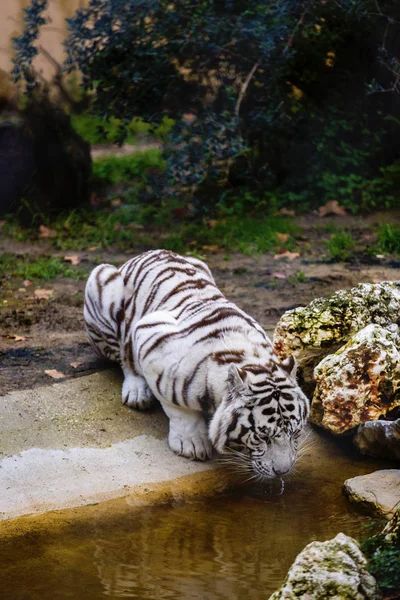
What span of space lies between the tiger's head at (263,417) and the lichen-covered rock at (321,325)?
713 millimetres

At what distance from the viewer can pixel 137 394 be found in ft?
16.5

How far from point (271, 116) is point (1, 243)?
2.99 metres

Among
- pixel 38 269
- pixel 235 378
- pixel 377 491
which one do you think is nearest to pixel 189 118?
pixel 38 269

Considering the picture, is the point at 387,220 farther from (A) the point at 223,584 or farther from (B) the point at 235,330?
(A) the point at 223,584

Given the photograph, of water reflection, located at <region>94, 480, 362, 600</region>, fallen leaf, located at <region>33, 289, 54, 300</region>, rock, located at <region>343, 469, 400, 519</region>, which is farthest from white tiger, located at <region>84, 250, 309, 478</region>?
fallen leaf, located at <region>33, 289, 54, 300</region>

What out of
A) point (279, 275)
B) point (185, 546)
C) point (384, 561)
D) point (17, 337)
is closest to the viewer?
point (384, 561)

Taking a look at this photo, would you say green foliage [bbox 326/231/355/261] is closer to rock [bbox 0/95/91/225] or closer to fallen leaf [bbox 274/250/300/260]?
fallen leaf [bbox 274/250/300/260]

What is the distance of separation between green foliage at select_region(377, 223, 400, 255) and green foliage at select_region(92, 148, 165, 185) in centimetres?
266

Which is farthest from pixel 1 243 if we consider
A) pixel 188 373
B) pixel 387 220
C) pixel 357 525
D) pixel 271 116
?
pixel 357 525

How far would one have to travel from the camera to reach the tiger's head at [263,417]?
414cm

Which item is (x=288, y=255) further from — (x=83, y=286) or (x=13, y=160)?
(x=13, y=160)

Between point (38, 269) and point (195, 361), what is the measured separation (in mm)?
3631

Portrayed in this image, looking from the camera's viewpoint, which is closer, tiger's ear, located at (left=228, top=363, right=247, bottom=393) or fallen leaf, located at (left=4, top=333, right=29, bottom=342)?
tiger's ear, located at (left=228, top=363, right=247, bottom=393)

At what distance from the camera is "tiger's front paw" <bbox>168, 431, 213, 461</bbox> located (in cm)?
455
